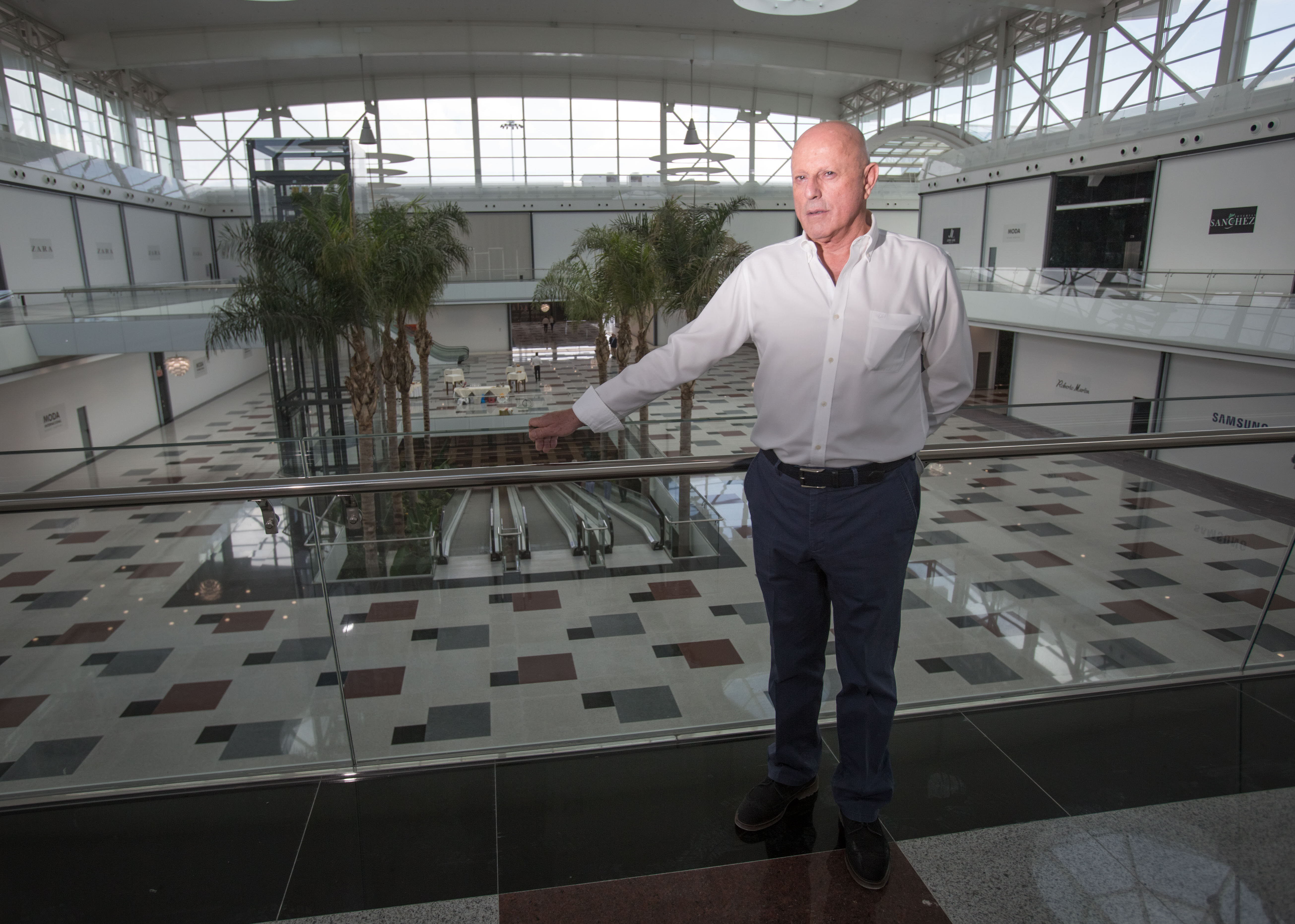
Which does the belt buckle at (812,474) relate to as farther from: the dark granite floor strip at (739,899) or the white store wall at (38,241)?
the white store wall at (38,241)

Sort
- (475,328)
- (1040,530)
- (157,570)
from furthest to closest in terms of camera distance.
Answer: (475,328) → (1040,530) → (157,570)

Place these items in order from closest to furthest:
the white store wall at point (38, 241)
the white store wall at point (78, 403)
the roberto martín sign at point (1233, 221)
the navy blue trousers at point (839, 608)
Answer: the navy blue trousers at point (839, 608)
the roberto martín sign at point (1233, 221)
the white store wall at point (78, 403)
the white store wall at point (38, 241)

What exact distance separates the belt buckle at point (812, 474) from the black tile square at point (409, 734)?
1.38 m

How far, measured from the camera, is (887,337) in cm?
189

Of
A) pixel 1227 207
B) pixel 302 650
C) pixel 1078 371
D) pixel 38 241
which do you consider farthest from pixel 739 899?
pixel 38 241

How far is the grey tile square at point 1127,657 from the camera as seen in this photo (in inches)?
116

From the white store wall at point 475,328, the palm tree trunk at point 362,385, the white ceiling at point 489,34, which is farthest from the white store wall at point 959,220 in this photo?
the white store wall at point 475,328

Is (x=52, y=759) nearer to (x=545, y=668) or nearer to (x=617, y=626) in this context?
(x=545, y=668)

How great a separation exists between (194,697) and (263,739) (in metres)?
0.25

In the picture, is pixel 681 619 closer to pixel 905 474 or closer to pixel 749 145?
pixel 905 474

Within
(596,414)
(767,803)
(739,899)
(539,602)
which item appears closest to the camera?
Result: (739,899)

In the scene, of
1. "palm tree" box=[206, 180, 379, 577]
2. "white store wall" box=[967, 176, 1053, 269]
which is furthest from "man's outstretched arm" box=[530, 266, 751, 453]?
"white store wall" box=[967, 176, 1053, 269]

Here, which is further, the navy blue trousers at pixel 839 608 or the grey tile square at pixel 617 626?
the grey tile square at pixel 617 626

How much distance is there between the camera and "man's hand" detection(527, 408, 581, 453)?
2127 mm
